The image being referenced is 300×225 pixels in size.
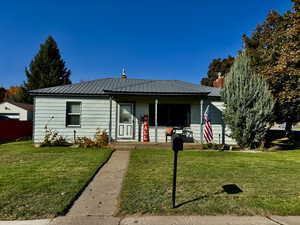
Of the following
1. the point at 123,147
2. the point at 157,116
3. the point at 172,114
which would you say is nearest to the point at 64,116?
the point at 123,147

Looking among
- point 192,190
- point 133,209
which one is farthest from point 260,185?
point 133,209

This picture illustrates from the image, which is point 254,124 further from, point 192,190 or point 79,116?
point 79,116

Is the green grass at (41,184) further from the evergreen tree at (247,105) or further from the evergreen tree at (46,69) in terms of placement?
the evergreen tree at (46,69)

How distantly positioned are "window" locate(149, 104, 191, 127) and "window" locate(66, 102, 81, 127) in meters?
4.36

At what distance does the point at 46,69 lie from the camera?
31.7 metres

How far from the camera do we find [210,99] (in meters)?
10.7

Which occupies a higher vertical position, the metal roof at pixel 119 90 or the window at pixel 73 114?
the metal roof at pixel 119 90

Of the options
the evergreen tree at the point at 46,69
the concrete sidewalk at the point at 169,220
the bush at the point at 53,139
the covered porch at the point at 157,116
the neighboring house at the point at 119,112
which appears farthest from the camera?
the evergreen tree at the point at 46,69

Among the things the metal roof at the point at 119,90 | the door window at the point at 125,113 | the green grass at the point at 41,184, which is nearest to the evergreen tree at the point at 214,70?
the metal roof at the point at 119,90

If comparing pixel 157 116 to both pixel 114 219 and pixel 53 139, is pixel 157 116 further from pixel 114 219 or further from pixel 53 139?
pixel 114 219

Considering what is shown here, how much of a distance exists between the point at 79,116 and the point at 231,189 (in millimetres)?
9061

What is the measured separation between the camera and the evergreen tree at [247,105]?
917 centimetres

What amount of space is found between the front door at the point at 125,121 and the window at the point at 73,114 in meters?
2.47

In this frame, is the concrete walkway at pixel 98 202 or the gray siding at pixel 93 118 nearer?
the concrete walkway at pixel 98 202
